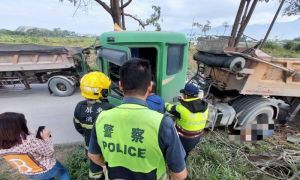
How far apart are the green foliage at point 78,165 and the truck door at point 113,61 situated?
3.00ft

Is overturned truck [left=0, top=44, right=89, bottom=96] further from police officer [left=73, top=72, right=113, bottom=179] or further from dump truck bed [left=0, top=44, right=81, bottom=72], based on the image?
police officer [left=73, top=72, right=113, bottom=179]

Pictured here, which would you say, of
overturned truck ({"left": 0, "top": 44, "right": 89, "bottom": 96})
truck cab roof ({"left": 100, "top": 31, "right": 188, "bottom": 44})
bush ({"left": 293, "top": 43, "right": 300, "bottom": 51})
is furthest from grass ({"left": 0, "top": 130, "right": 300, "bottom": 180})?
bush ({"left": 293, "top": 43, "right": 300, "bottom": 51})

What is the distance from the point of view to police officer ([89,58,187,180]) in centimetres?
155

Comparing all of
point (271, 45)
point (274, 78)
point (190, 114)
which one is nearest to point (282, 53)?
point (271, 45)

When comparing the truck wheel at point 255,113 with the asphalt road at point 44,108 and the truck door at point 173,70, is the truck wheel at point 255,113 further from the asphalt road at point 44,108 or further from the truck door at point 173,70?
the asphalt road at point 44,108

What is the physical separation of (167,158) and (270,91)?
4.10m

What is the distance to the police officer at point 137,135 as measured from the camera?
1.55m

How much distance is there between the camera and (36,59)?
23.4 feet

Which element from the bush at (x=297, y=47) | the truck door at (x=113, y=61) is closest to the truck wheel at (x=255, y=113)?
the truck door at (x=113, y=61)

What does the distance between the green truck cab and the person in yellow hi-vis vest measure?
21.3 inches

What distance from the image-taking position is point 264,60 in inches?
187

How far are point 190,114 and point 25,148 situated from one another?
6.18ft

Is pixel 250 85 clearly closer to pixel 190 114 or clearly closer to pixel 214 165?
pixel 214 165

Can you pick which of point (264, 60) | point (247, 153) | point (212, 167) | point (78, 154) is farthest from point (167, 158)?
point (264, 60)
